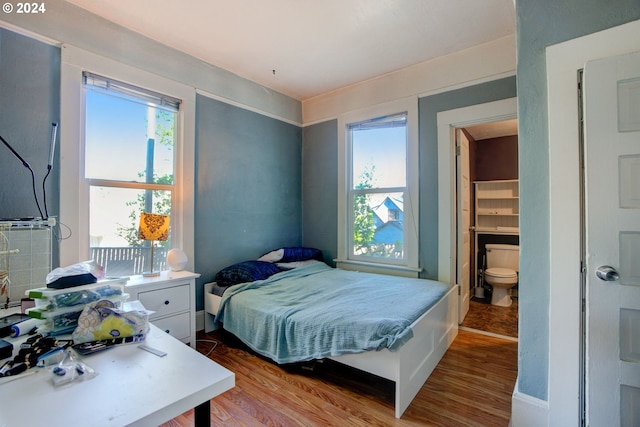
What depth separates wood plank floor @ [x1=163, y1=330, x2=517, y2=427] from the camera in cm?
160

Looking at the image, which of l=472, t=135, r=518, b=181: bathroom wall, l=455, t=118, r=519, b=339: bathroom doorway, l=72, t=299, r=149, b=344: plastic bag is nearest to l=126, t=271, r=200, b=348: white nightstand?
l=72, t=299, r=149, b=344: plastic bag

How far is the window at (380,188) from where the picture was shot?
3076mm

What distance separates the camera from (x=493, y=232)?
4297mm

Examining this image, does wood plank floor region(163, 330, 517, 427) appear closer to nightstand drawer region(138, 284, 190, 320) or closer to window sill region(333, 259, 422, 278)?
nightstand drawer region(138, 284, 190, 320)

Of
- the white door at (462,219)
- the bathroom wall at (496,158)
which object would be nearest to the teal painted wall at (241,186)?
the white door at (462,219)

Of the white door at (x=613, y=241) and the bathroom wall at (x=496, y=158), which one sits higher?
the bathroom wall at (x=496, y=158)

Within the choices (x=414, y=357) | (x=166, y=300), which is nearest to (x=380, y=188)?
(x=414, y=357)

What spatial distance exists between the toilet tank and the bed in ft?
5.99

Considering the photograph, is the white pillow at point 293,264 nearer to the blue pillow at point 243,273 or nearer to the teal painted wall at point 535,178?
the blue pillow at point 243,273

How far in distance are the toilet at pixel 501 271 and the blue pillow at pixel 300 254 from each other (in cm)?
217

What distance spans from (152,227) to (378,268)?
2.26 meters

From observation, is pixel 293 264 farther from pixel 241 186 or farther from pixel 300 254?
pixel 241 186

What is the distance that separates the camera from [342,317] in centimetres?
186

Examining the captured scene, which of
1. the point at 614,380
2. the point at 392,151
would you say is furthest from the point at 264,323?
the point at 392,151
